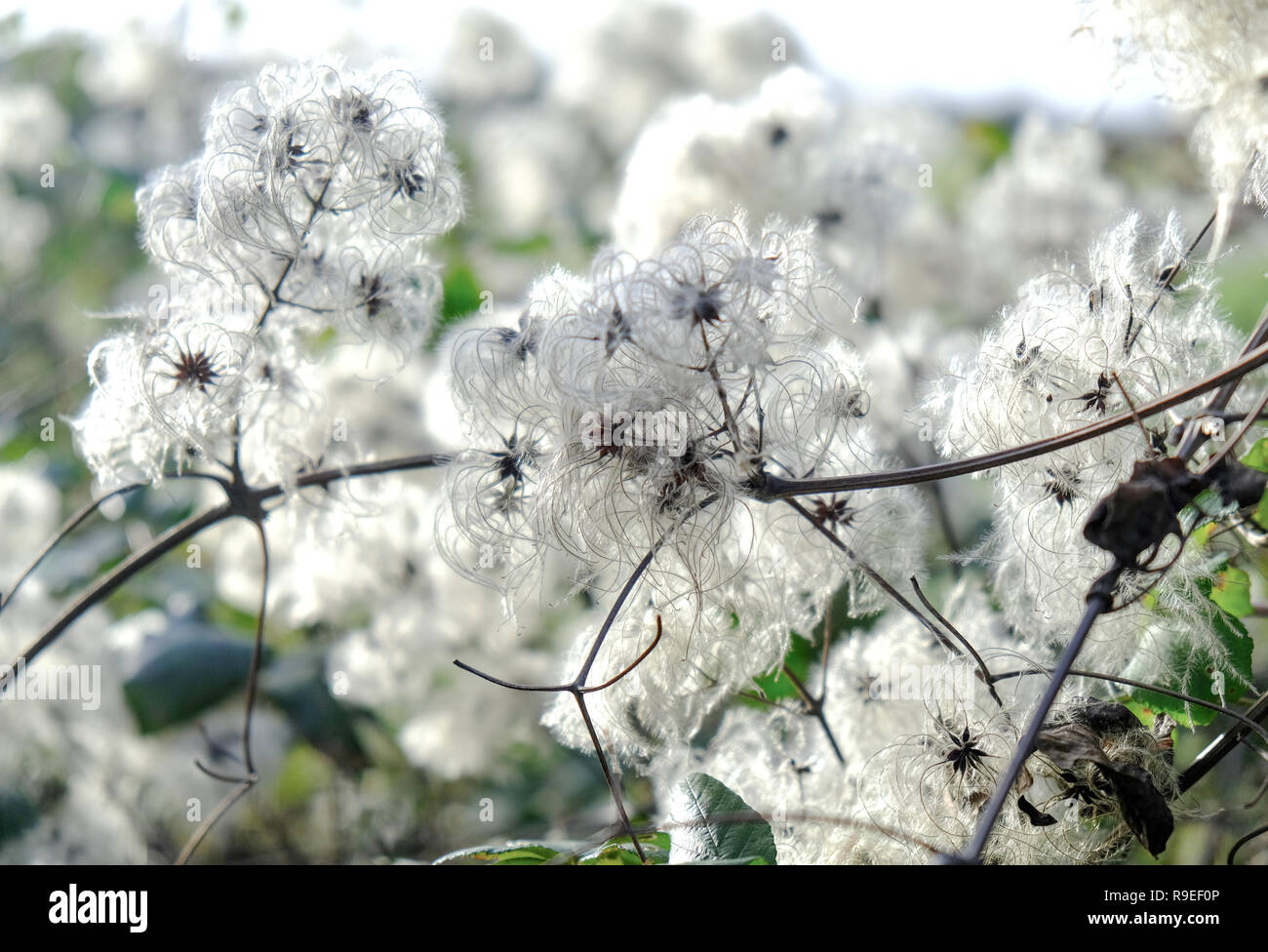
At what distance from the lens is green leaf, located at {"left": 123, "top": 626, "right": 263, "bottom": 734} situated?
228cm

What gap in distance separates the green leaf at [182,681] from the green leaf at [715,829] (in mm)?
1548

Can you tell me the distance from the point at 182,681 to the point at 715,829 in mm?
1662

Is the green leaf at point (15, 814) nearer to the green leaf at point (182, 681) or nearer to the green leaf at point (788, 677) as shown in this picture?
the green leaf at point (182, 681)

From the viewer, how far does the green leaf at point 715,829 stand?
1.02 metres

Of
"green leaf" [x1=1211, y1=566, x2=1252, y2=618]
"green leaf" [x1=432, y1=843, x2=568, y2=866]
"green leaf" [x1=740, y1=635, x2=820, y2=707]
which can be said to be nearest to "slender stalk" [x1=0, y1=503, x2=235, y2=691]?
"green leaf" [x1=432, y1=843, x2=568, y2=866]

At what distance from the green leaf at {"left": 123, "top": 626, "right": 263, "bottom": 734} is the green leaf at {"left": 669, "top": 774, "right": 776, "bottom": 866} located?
1548 mm

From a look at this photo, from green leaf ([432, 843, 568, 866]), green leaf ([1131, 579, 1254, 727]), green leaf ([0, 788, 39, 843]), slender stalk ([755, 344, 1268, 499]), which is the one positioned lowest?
green leaf ([432, 843, 568, 866])

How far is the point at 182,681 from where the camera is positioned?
2.29 m

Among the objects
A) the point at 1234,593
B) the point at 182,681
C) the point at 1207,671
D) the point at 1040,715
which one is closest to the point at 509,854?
the point at 1040,715

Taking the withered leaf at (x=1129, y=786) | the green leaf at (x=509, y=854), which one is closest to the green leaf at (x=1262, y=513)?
the withered leaf at (x=1129, y=786)

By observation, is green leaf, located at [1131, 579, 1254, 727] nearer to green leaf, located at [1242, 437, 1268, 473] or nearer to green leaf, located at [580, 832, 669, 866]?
green leaf, located at [1242, 437, 1268, 473]

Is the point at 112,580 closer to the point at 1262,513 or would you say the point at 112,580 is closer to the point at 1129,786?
the point at 1129,786
